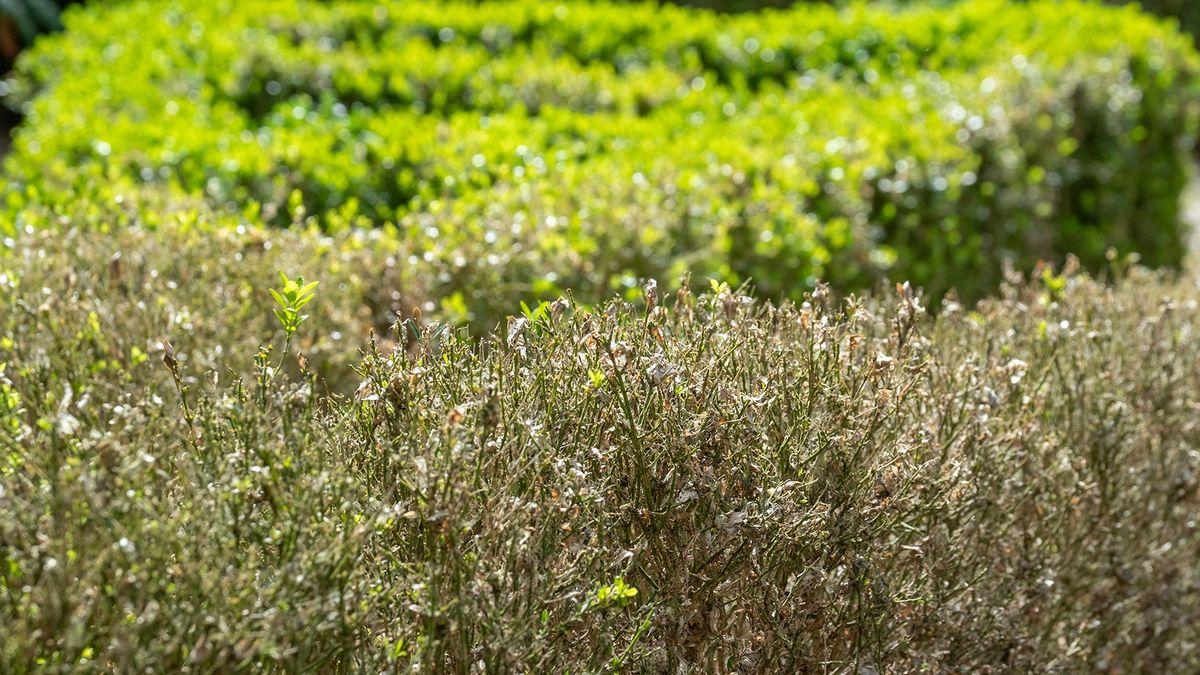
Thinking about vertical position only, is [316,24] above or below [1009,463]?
above

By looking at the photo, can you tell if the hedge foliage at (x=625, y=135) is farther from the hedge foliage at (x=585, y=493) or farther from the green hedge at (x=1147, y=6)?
the green hedge at (x=1147, y=6)

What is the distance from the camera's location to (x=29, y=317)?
138 inches

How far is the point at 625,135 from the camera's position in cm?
657

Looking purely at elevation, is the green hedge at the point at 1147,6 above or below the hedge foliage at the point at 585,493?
above

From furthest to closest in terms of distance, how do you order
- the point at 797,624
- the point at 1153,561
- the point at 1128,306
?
the point at 1128,306 → the point at 1153,561 → the point at 797,624

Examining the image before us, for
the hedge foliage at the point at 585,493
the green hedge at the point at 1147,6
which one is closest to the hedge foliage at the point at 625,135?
the hedge foliage at the point at 585,493

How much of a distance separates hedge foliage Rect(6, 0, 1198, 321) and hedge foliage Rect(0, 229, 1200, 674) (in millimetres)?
1029

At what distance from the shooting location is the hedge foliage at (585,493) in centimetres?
217

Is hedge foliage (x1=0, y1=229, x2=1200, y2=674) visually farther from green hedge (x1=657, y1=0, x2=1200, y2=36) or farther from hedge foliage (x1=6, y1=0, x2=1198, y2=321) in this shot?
green hedge (x1=657, y1=0, x2=1200, y2=36)

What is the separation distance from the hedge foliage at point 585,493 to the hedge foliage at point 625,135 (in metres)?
1.03

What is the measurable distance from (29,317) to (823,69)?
6094 mm

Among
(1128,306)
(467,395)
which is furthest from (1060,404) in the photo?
(467,395)

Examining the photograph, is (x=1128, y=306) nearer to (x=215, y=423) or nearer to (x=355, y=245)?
(x=355, y=245)

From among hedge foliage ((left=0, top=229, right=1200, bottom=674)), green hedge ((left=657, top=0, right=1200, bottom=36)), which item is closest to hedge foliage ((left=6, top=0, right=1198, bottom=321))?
hedge foliage ((left=0, top=229, right=1200, bottom=674))
